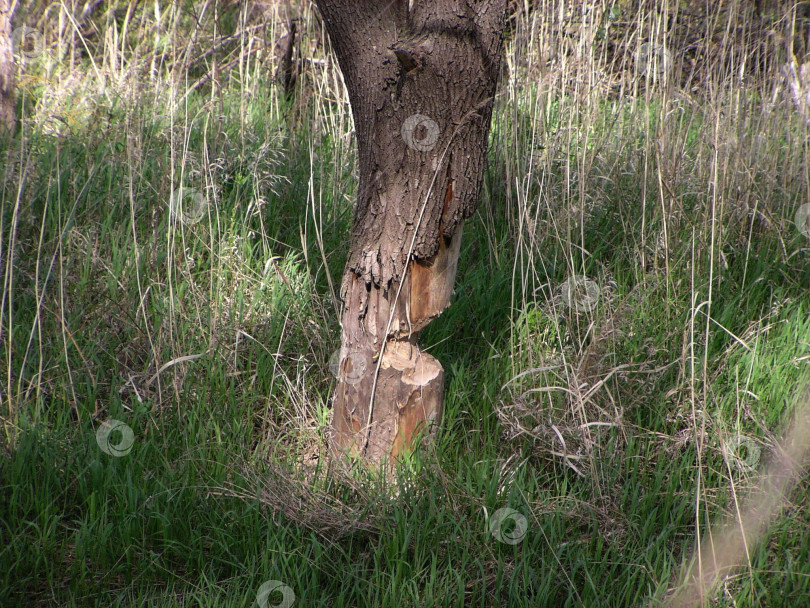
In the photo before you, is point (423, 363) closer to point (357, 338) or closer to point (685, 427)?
point (357, 338)

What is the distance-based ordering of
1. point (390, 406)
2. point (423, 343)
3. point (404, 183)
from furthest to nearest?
1. point (423, 343)
2. point (390, 406)
3. point (404, 183)

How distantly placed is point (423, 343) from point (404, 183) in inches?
30.3

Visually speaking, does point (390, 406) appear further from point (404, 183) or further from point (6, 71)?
point (6, 71)

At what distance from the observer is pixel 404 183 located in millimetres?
1958

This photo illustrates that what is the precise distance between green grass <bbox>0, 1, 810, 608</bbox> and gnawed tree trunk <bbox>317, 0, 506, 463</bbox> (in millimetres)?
182

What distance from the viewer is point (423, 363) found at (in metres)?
2.12

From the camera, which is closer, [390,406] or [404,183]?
[404,183]

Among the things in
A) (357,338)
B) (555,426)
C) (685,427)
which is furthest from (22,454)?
(685,427)

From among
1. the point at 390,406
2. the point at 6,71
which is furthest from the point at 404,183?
the point at 6,71

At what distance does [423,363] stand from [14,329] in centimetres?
149

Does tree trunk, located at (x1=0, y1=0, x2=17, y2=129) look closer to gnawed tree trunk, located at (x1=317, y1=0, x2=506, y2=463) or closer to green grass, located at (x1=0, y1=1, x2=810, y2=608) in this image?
green grass, located at (x1=0, y1=1, x2=810, y2=608)

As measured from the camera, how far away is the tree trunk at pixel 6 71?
3.19 m

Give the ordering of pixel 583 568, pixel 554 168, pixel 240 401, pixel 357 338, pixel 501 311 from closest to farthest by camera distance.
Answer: pixel 583 568
pixel 357 338
pixel 240 401
pixel 501 311
pixel 554 168

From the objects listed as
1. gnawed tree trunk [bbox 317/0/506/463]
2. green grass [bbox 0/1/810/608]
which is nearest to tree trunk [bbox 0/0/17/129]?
green grass [bbox 0/1/810/608]
